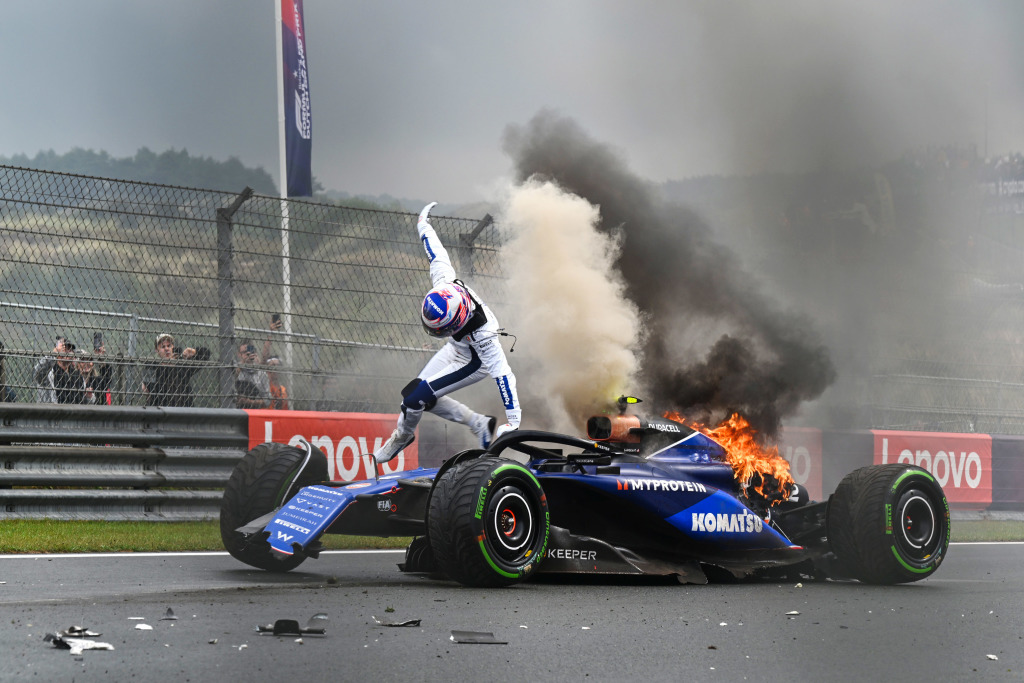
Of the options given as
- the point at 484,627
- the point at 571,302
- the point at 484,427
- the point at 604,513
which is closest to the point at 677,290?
the point at 571,302

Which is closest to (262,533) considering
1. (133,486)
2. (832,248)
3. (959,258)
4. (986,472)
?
(133,486)

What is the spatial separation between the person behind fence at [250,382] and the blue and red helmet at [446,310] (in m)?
2.67

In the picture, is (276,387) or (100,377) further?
(276,387)

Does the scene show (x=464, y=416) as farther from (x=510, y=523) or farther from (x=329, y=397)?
(x=510, y=523)

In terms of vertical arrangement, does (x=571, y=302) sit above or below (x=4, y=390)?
above

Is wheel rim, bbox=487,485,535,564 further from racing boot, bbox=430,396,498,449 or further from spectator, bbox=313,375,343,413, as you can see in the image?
spectator, bbox=313,375,343,413

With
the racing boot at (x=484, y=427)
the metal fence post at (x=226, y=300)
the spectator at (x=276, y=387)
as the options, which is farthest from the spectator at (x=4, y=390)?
the racing boot at (x=484, y=427)

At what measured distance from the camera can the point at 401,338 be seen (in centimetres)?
1135

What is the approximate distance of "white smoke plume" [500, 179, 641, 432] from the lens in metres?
10.2

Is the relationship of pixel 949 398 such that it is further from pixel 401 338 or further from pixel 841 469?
pixel 401 338

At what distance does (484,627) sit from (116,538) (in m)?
4.57

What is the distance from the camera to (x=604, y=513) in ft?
22.1

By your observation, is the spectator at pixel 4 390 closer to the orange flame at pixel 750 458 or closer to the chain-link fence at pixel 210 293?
the chain-link fence at pixel 210 293

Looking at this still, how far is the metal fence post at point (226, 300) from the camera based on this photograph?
10.5 meters
